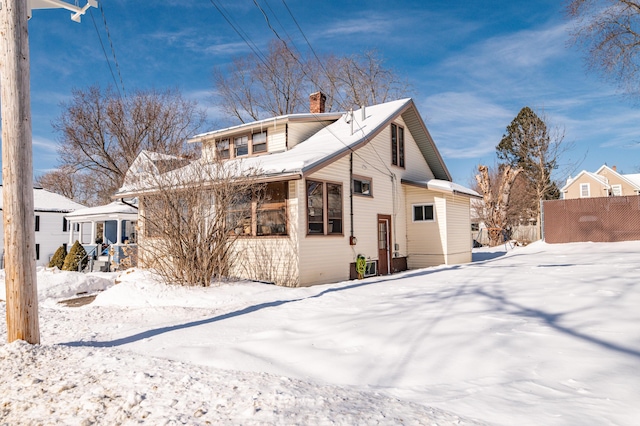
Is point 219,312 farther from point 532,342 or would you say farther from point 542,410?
point 542,410

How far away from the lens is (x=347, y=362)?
4.16m

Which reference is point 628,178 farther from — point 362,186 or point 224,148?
point 224,148

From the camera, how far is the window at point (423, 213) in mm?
15492

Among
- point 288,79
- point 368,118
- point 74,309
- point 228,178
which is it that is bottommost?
point 74,309

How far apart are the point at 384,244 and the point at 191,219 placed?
739 cm

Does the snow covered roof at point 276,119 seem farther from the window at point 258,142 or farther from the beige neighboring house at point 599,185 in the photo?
the beige neighboring house at point 599,185

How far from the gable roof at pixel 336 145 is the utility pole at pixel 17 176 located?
4397mm

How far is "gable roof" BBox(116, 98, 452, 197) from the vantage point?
1030 cm

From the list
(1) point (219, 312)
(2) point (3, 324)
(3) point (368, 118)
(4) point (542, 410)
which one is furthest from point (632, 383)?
(3) point (368, 118)

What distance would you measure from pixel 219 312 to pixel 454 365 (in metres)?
4.26

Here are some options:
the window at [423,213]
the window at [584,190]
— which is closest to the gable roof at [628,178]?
the window at [584,190]

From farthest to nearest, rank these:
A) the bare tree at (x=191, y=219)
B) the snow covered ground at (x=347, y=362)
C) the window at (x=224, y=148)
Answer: the window at (x=224, y=148)
the bare tree at (x=191, y=219)
the snow covered ground at (x=347, y=362)

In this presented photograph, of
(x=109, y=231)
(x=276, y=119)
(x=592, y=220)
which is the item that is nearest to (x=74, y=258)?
(x=109, y=231)

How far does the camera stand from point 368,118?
15273mm
